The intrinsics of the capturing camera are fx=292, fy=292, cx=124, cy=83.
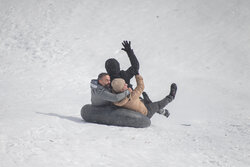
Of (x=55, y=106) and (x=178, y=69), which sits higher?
(x=178, y=69)

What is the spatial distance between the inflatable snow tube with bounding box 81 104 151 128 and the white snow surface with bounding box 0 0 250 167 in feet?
0.91

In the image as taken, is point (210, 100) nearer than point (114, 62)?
No

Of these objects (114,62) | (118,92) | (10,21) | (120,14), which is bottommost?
(118,92)

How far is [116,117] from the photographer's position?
6227mm

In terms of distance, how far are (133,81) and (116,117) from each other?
240 inches

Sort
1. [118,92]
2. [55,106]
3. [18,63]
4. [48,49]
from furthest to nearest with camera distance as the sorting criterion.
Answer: [48,49], [18,63], [55,106], [118,92]

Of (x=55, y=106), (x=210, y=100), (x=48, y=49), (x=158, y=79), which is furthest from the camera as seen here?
(x=48, y=49)

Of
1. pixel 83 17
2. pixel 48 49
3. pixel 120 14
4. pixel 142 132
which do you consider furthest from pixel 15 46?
pixel 142 132

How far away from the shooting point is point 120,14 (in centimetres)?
1709

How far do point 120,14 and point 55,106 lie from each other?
9860 millimetres

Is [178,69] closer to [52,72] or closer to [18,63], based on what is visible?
[52,72]

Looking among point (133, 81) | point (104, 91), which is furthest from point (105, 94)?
point (133, 81)

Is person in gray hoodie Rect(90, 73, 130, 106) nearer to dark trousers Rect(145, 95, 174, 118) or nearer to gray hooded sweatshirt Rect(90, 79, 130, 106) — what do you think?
gray hooded sweatshirt Rect(90, 79, 130, 106)

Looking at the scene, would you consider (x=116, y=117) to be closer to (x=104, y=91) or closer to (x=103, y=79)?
(x=104, y=91)
